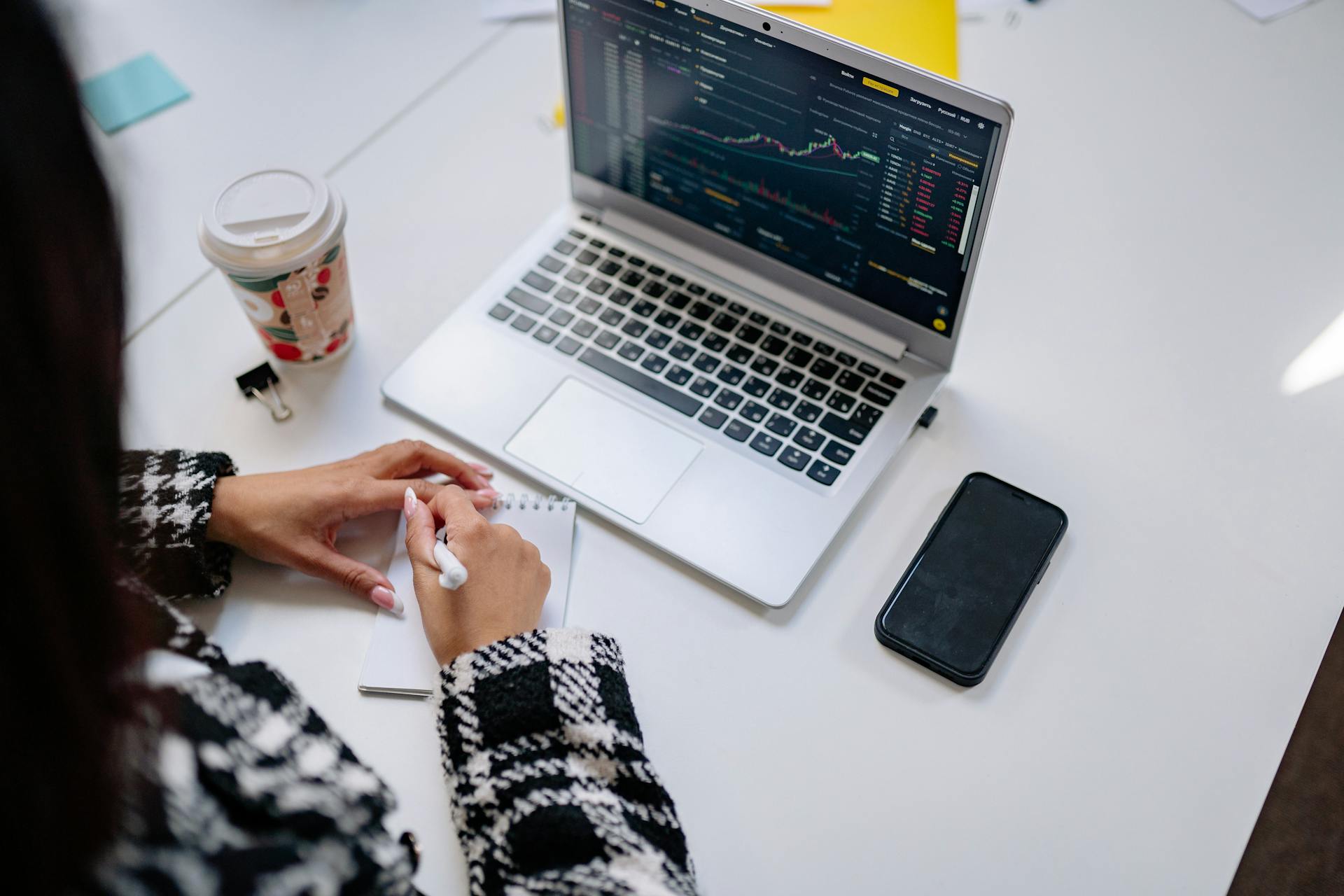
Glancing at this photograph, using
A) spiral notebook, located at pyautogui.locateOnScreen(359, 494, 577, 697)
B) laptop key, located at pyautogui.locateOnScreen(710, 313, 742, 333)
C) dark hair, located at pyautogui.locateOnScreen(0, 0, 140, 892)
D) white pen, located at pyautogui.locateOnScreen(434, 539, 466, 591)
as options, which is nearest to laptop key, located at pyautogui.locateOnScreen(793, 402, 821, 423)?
laptop key, located at pyautogui.locateOnScreen(710, 313, 742, 333)

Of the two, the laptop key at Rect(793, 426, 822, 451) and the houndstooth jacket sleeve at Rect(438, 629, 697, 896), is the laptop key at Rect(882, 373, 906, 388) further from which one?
the houndstooth jacket sleeve at Rect(438, 629, 697, 896)

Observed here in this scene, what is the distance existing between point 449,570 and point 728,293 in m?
0.38

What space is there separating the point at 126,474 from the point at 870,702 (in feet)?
1.95

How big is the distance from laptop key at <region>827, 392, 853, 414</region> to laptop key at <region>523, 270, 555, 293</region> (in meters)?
0.29

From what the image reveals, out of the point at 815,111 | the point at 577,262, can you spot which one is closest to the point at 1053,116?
the point at 815,111

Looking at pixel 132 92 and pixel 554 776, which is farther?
pixel 132 92

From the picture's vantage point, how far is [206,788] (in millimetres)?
545

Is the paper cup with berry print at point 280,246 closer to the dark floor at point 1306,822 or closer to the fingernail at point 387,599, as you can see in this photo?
the fingernail at point 387,599

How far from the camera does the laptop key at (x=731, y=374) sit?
3.05 feet

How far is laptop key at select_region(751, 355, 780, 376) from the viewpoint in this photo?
3.06 ft

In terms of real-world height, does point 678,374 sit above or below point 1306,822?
above

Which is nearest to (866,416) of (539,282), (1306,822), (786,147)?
(786,147)

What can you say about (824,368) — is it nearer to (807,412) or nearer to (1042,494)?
(807,412)

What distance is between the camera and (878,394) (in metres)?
0.91
